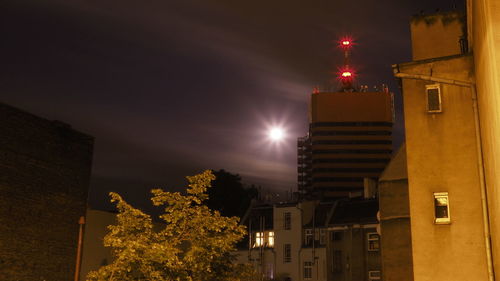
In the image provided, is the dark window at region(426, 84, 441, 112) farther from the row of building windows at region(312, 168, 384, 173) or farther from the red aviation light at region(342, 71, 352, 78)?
the red aviation light at region(342, 71, 352, 78)

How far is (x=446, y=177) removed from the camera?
22281mm

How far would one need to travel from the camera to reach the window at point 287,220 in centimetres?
6754

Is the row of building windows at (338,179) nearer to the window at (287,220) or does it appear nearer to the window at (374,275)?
the window at (287,220)

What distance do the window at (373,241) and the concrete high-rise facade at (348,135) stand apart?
96056 mm

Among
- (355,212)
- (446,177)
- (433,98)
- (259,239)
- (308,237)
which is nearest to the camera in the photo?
(446,177)

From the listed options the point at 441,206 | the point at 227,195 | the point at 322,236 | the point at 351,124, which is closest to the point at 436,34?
the point at 441,206

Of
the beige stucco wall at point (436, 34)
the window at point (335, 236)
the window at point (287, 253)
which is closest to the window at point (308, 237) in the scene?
the window at point (287, 253)

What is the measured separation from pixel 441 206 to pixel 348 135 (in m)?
139

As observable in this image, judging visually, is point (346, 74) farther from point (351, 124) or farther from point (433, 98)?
point (433, 98)

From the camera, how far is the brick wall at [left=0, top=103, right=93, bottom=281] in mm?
29656

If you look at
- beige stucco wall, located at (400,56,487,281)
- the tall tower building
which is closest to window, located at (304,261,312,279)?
beige stucco wall, located at (400,56,487,281)

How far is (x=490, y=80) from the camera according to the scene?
15.5m

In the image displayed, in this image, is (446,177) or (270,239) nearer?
(446,177)

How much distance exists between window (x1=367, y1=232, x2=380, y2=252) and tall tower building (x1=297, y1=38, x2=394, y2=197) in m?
96.1
